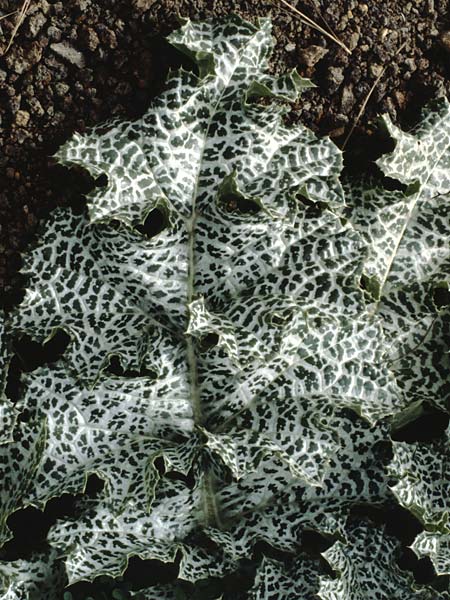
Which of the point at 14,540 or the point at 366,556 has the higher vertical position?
the point at 366,556

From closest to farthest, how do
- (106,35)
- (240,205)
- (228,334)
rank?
1. (228,334)
2. (106,35)
3. (240,205)

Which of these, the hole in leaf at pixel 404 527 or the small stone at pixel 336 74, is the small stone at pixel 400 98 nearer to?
the small stone at pixel 336 74

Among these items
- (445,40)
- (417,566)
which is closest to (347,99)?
(445,40)

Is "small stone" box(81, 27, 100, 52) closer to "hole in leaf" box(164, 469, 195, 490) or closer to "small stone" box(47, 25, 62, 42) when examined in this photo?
"small stone" box(47, 25, 62, 42)

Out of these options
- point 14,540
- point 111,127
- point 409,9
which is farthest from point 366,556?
point 409,9

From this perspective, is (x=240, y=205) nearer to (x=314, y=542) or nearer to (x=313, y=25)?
(x=313, y=25)

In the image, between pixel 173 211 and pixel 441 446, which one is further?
pixel 441 446

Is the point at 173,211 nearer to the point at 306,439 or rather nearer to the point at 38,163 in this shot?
the point at 38,163

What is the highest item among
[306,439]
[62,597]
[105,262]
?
[105,262]
